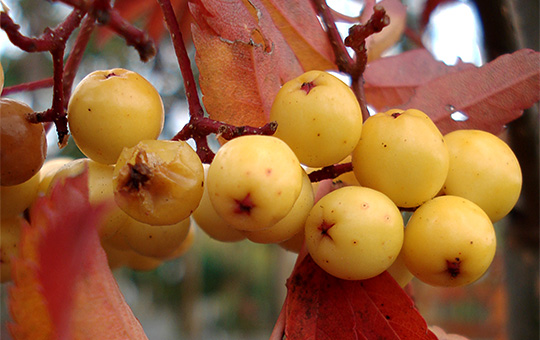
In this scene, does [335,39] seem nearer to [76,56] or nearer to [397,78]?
[397,78]

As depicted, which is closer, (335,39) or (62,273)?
(62,273)

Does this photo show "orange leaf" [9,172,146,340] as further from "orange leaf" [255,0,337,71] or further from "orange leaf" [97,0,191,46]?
"orange leaf" [97,0,191,46]

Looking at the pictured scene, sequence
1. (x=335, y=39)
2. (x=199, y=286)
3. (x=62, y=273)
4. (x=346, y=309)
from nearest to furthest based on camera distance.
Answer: (x=62, y=273), (x=346, y=309), (x=335, y=39), (x=199, y=286)

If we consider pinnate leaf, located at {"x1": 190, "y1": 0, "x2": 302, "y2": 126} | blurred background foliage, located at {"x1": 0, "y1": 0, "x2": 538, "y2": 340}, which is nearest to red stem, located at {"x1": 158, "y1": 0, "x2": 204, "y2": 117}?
pinnate leaf, located at {"x1": 190, "y1": 0, "x2": 302, "y2": 126}

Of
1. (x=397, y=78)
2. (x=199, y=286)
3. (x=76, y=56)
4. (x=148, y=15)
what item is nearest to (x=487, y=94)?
(x=397, y=78)

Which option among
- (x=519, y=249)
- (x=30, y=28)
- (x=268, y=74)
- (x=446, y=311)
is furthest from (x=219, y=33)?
(x=446, y=311)

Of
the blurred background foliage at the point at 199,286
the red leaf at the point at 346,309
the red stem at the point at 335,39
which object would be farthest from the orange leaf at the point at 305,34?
the blurred background foliage at the point at 199,286

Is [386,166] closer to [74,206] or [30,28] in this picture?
[74,206]
